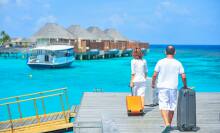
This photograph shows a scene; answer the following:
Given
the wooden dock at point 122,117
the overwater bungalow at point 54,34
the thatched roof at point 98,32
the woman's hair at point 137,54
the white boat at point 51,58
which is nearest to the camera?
the wooden dock at point 122,117

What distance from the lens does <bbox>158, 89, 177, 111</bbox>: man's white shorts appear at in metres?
7.20

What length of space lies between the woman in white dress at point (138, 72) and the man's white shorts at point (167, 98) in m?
1.94

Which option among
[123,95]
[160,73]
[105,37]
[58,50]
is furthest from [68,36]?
[160,73]

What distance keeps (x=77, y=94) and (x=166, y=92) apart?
1929cm

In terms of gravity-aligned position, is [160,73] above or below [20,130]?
above

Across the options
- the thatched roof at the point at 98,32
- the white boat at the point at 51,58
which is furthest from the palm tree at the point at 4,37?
the white boat at the point at 51,58

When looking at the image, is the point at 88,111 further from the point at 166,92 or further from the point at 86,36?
the point at 86,36

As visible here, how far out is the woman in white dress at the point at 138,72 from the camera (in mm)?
9078

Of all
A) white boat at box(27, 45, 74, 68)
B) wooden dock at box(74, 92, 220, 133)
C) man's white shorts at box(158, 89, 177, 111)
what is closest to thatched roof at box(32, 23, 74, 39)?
white boat at box(27, 45, 74, 68)

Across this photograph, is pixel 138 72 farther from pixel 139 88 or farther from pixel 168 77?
pixel 168 77

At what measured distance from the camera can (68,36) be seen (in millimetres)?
79812

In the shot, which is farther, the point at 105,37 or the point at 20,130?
the point at 105,37

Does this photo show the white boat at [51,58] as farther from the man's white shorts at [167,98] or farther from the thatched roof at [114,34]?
the thatched roof at [114,34]

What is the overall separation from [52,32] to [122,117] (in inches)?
2723
